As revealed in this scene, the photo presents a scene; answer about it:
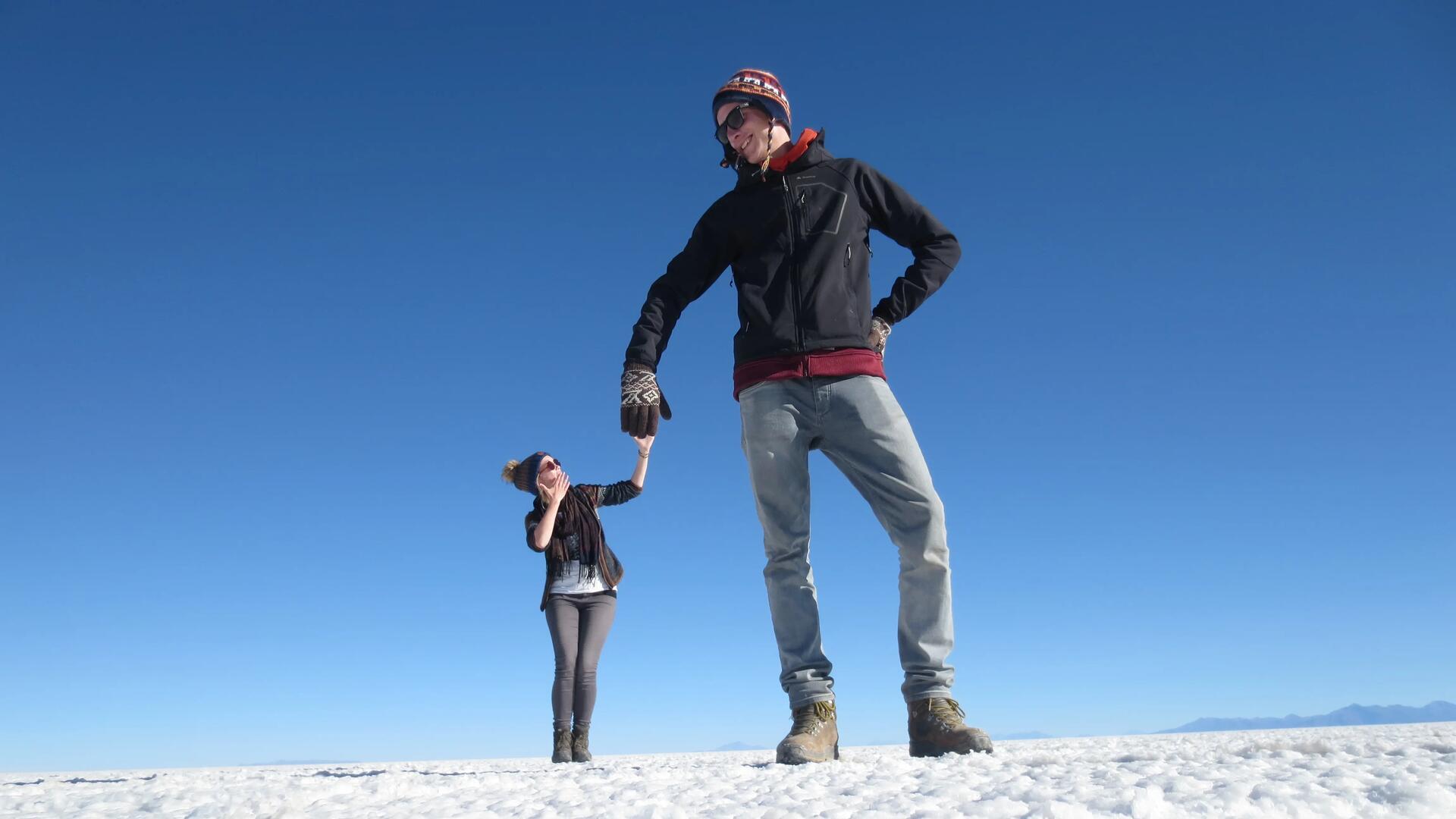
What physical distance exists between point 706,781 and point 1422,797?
5.10 feet

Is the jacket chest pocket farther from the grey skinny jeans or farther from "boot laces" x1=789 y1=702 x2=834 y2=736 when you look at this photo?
the grey skinny jeans

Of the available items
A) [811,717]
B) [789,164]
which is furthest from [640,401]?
[811,717]

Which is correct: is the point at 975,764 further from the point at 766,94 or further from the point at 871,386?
the point at 766,94

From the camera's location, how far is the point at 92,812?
2355 mm

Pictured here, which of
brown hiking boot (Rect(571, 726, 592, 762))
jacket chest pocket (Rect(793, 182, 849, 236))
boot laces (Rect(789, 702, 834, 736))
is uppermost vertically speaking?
jacket chest pocket (Rect(793, 182, 849, 236))

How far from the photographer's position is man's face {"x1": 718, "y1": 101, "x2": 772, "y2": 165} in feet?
12.2

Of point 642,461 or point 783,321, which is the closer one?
point 783,321

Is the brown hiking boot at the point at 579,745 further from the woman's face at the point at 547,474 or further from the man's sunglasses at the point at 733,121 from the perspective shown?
the man's sunglasses at the point at 733,121

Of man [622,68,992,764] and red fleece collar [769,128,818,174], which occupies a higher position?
red fleece collar [769,128,818,174]

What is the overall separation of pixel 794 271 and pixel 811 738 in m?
1.74

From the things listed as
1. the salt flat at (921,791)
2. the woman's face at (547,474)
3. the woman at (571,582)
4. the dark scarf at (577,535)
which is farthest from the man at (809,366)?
the woman's face at (547,474)

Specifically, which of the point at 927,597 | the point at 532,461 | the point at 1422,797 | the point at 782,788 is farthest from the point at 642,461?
the point at 1422,797

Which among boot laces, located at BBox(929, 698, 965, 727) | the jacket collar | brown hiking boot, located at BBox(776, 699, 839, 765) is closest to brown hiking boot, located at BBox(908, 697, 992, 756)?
boot laces, located at BBox(929, 698, 965, 727)

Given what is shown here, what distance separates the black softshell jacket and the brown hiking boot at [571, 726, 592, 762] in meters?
3.26
